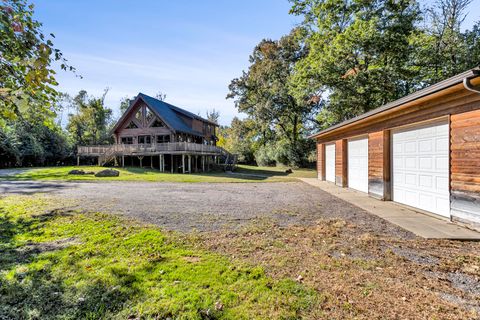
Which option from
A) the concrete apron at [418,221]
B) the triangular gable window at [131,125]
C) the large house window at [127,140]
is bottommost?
the concrete apron at [418,221]

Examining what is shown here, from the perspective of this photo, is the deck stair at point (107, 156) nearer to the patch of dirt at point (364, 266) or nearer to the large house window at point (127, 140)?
the large house window at point (127, 140)

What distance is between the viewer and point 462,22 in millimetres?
19469

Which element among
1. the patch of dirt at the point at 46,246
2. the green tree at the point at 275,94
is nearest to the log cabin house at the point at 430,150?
the patch of dirt at the point at 46,246

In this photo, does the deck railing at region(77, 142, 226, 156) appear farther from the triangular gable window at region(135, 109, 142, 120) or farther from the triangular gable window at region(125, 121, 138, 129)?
the triangular gable window at region(135, 109, 142, 120)

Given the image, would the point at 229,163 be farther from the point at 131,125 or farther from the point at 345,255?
the point at 345,255

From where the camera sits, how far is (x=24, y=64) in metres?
2.06

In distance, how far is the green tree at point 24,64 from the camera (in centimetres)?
212

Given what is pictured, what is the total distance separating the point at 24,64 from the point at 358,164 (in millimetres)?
11580

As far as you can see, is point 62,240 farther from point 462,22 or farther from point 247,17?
point 462,22

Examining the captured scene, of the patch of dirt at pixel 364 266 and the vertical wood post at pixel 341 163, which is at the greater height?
the vertical wood post at pixel 341 163

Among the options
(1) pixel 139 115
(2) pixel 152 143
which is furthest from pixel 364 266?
(1) pixel 139 115

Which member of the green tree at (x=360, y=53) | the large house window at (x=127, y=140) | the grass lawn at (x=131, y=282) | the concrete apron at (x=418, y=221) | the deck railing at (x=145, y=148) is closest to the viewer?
the grass lawn at (x=131, y=282)

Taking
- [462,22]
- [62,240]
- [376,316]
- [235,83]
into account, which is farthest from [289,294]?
[235,83]

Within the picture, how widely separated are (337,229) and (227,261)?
281cm
